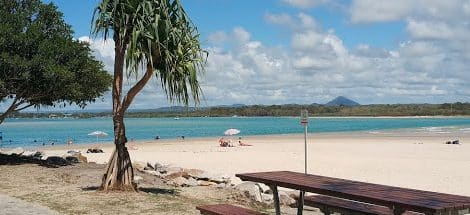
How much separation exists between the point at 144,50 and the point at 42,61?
6.04 metres

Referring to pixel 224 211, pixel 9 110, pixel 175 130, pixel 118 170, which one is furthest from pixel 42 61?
pixel 175 130

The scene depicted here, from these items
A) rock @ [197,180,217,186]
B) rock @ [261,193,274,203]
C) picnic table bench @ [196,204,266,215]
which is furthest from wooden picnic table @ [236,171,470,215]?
rock @ [197,180,217,186]

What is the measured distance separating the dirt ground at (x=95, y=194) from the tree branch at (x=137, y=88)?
5.93 feet

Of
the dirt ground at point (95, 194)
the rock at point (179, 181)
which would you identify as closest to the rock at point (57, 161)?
the dirt ground at point (95, 194)

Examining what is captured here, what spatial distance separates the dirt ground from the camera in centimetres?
977

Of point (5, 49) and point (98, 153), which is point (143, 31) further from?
point (98, 153)

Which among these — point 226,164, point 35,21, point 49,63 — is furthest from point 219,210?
point 226,164

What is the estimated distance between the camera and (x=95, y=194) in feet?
36.6

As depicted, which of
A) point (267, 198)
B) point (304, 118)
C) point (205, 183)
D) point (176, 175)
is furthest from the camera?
point (176, 175)

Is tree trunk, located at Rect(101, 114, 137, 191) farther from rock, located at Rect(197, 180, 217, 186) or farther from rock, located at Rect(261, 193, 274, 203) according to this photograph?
rock, located at Rect(197, 180, 217, 186)

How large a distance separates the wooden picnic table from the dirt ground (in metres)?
2.33

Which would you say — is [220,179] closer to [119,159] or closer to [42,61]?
[119,159]

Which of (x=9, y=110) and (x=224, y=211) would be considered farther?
(x=9, y=110)

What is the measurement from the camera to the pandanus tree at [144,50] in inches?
420
